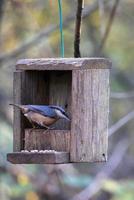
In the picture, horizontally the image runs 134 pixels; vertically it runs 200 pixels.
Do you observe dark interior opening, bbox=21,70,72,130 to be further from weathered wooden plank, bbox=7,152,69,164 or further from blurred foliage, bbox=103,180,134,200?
blurred foliage, bbox=103,180,134,200

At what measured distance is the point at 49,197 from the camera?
10930 mm

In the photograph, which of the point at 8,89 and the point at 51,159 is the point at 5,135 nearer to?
the point at 8,89

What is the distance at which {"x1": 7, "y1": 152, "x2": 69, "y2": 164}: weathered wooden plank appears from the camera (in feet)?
14.2

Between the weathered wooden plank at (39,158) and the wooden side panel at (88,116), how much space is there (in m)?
0.09

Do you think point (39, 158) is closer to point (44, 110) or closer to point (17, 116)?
point (44, 110)

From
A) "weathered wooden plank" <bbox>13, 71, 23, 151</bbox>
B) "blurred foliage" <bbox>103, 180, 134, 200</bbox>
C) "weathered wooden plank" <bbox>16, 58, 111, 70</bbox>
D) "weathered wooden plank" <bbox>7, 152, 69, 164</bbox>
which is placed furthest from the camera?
"blurred foliage" <bbox>103, 180, 134, 200</bbox>

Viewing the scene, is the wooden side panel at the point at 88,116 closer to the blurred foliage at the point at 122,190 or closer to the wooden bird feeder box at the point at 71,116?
the wooden bird feeder box at the point at 71,116

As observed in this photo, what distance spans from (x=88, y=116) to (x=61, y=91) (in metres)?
0.37

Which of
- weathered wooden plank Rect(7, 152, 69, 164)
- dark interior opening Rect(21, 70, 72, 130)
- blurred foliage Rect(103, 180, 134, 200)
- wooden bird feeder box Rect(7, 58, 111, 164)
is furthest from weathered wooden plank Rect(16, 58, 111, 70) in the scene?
blurred foliage Rect(103, 180, 134, 200)

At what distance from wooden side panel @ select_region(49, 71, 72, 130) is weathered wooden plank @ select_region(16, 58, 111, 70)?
244mm

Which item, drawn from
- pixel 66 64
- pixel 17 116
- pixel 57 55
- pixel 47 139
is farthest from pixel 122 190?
pixel 66 64

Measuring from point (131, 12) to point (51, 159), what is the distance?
5.89 m

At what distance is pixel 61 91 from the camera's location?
487 cm

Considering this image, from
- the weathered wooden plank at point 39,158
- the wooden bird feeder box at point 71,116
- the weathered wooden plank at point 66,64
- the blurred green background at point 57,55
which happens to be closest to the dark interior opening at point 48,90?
the wooden bird feeder box at point 71,116
